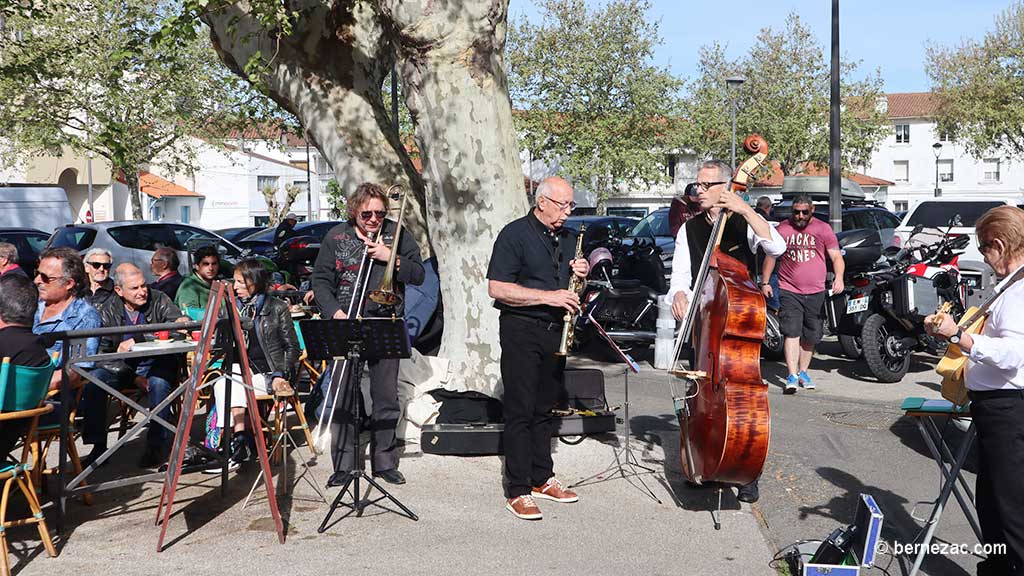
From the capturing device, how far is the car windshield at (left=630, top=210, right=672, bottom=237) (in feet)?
61.8

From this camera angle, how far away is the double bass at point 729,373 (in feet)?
15.4

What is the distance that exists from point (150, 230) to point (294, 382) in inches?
510

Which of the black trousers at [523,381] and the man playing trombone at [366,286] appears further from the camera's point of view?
the man playing trombone at [366,286]

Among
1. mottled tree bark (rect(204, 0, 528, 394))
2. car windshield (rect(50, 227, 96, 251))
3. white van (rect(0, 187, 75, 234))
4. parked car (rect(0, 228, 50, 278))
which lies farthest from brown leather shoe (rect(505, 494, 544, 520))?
white van (rect(0, 187, 75, 234))

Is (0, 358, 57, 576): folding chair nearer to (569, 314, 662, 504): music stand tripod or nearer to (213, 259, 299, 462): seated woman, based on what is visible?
(213, 259, 299, 462): seated woman

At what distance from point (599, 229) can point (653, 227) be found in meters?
5.73

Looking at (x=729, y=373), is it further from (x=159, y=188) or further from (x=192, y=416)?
(x=159, y=188)

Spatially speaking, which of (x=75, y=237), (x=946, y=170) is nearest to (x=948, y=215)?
(x=75, y=237)

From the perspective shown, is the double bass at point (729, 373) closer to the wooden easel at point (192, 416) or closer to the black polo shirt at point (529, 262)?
the black polo shirt at point (529, 262)

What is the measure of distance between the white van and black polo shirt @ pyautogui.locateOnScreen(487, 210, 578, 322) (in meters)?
20.4

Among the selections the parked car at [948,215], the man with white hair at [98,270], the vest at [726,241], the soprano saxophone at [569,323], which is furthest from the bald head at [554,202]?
the parked car at [948,215]

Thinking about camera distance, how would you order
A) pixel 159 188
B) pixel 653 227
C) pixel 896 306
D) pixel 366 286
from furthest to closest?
pixel 159 188, pixel 653 227, pixel 896 306, pixel 366 286

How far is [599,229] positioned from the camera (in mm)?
13594

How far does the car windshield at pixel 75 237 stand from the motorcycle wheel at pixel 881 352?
13784 mm
